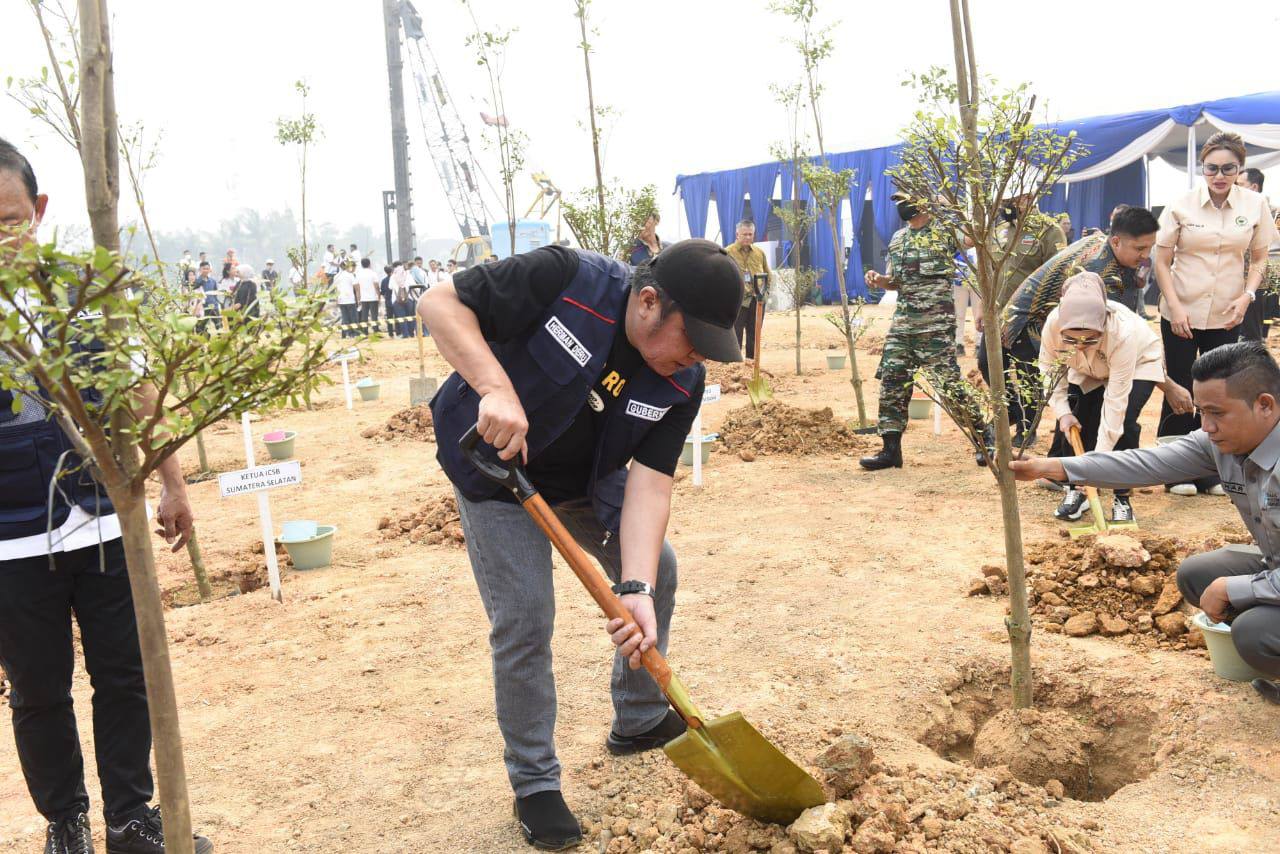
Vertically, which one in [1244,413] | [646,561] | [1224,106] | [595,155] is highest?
[1224,106]

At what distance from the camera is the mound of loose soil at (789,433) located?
7.30 metres

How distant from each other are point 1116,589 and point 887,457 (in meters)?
2.81

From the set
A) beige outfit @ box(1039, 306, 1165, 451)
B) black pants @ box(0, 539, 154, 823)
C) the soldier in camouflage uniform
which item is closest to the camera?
black pants @ box(0, 539, 154, 823)

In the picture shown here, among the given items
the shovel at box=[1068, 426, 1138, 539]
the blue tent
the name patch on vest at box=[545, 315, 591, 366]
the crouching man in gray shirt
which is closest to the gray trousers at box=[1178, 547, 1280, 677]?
the crouching man in gray shirt

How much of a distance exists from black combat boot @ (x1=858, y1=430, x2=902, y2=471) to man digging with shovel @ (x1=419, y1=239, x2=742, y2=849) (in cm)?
424

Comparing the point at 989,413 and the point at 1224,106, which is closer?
the point at 989,413

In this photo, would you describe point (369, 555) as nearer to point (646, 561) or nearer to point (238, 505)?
point (238, 505)

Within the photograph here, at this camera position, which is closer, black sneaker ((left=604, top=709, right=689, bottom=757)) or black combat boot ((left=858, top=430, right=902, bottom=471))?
black sneaker ((left=604, top=709, right=689, bottom=757))

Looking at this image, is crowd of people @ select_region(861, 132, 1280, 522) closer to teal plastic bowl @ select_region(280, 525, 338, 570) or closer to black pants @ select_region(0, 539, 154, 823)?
teal plastic bowl @ select_region(280, 525, 338, 570)

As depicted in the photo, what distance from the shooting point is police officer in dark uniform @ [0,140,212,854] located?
227cm

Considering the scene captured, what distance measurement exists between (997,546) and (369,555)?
3423 mm

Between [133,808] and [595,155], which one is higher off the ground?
[595,155]

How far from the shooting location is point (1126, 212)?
4.94 meters

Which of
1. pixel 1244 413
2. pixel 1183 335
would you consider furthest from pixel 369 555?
pixel 1183 335
